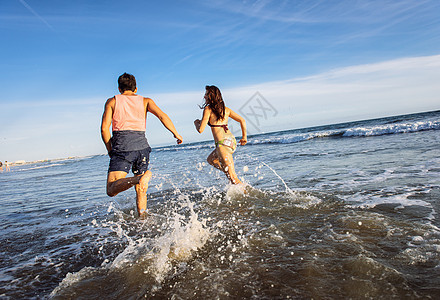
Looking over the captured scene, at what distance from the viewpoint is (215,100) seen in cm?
521

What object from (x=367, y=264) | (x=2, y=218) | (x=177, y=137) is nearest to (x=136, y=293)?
(x=367, y=264)

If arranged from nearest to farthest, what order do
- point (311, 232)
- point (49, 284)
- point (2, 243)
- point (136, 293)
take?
1. point (136, 293)
2. point (49, 284)
3. point (311, 232)
4. point (2, 243)

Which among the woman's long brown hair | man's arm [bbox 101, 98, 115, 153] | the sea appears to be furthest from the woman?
man's arm [bbox 101, 98, 115, 153]

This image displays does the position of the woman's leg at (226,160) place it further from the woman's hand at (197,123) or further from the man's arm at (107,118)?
the man's arm at (107,118)

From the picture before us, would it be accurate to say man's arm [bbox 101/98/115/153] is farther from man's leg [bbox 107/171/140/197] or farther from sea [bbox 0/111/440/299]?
sea [bbox 0/111/440/299]

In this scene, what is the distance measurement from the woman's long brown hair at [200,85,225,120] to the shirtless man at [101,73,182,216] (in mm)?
1244

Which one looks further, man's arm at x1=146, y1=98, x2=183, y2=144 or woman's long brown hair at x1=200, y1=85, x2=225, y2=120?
woman's long brown hair at x1=200, y1=85, x2=225, y2=120

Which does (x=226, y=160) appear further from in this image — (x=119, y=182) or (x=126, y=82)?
(x=126, y=82)

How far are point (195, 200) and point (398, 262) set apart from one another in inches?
155

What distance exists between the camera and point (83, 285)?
233cm

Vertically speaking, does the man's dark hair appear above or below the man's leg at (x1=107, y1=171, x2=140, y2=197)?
above

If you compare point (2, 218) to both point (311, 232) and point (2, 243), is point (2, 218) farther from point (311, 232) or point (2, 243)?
point (311, 232)

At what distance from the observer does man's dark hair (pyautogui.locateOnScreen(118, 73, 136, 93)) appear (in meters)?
4.14

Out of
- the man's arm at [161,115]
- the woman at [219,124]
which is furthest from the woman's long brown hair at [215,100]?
the man's arm at [161,115]
